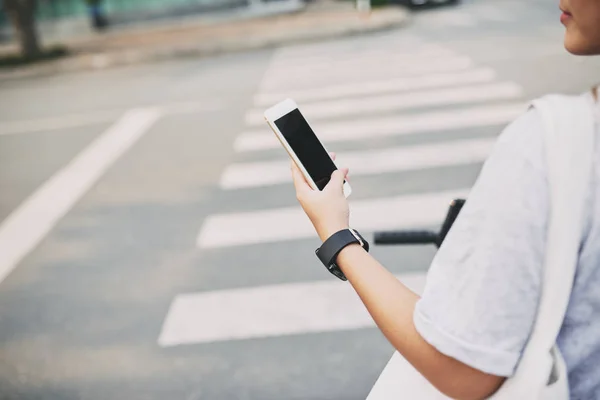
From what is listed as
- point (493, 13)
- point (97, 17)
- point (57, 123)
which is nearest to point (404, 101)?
point (57, 123)

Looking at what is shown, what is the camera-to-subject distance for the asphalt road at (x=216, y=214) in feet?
10.1

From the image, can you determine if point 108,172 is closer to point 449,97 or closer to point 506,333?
point 449,97

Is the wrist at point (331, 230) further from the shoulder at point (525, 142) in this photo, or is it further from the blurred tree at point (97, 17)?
the blurred tree at point (97, 17)

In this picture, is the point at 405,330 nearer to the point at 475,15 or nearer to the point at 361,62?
the point at 361,62

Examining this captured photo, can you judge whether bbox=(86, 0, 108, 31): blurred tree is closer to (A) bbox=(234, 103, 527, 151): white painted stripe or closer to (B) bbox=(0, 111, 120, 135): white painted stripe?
(B) bbox=(0, 111, 120, 135): white painted stripe

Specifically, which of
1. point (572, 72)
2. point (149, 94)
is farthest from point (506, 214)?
point (149, 94)

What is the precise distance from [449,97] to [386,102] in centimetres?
75

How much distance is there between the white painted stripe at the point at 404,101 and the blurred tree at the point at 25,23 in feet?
33.9

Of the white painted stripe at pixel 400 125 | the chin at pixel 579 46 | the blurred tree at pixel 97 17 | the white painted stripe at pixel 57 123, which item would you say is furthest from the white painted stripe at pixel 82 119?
the blurred tree at pixel 97 17

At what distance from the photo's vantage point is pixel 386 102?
7.63 metres

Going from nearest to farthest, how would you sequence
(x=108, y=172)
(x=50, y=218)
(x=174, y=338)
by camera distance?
(x=174, y=338) → (x=50, y=218) → (x=108, y=172)

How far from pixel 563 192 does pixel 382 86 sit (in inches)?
308

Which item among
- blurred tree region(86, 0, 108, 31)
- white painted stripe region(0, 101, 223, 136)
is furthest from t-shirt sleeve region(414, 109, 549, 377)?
blurred tree region(86, 0, 108, 31)

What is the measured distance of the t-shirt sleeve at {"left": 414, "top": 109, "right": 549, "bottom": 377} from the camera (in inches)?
33.3
